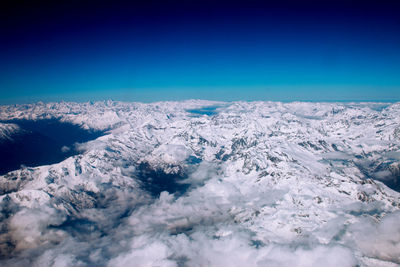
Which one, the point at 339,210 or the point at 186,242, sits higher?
the point at 339,210

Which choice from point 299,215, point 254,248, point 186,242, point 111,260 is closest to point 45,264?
point 111,260

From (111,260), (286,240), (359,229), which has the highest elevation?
(359,229)

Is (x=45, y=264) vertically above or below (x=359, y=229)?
below

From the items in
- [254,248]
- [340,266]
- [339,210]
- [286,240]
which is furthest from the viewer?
[339,210]

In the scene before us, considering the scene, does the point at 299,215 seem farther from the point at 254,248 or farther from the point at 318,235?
the point at 254,248

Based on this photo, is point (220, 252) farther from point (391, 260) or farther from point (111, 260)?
point (391, 260)

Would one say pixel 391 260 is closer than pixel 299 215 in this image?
Yes

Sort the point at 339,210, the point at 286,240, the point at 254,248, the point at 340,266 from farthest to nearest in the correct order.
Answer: the point at 339,210 → the point at 286,240 → the point at 254,248 → the point at 340,266

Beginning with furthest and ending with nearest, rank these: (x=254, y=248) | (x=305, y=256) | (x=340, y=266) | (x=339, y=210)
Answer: (x=339, y=210) < (x=254, y=248) < (x=305, y=256) < (x=340, y=266)

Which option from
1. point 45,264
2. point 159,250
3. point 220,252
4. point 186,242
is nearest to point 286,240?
point 220,252
